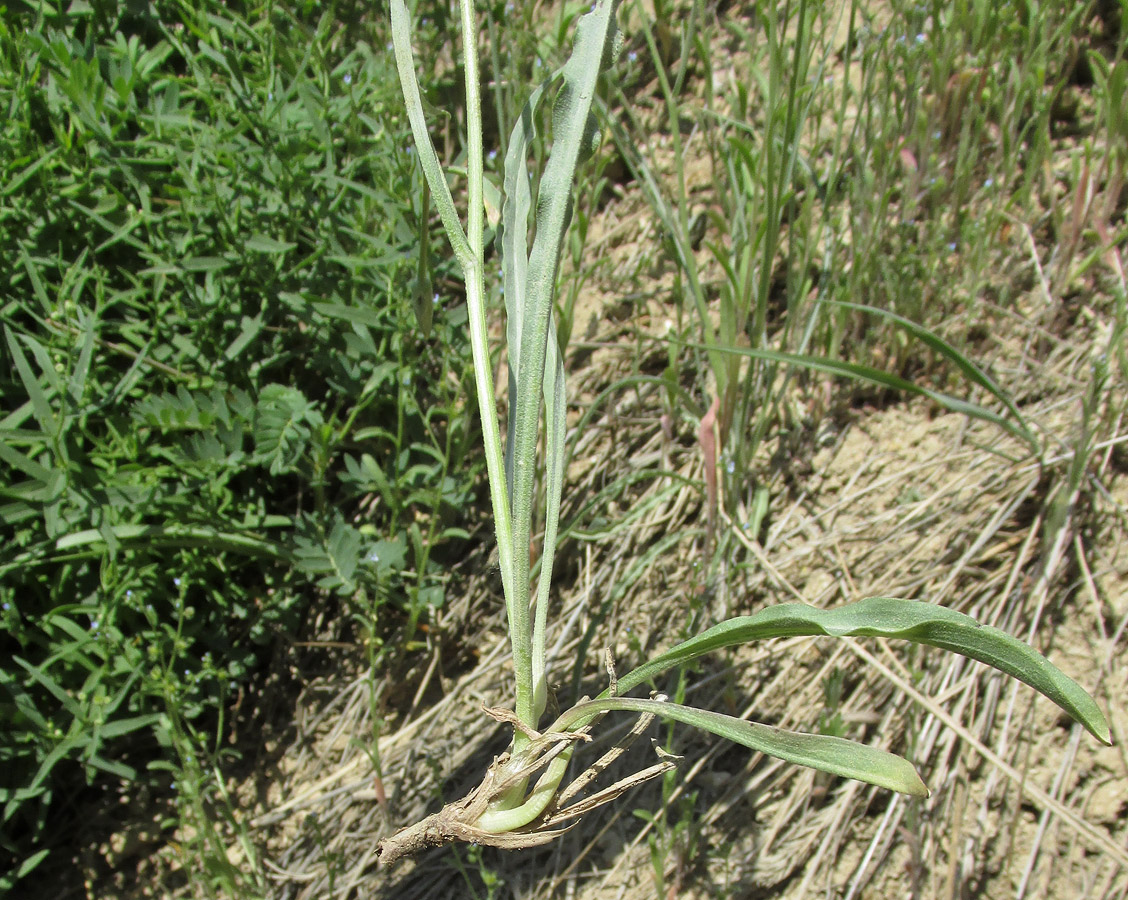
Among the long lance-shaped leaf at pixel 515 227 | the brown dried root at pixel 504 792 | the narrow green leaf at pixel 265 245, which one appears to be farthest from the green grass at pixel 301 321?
the brown dried root at pixel 504 792

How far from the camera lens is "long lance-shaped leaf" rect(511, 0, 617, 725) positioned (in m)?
1.06

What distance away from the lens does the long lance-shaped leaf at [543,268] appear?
106cm

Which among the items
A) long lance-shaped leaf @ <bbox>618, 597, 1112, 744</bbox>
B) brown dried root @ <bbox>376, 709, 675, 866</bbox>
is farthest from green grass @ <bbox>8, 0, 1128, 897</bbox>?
long lance-shaped leaf @ <bbox>618, 597, 1112, 744</bbox>

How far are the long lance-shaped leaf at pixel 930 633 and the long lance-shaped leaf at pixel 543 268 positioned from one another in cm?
25

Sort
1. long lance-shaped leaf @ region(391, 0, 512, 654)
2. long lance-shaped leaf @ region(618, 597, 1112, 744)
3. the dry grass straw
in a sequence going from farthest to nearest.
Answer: the dry grass straw, long lance-shaped leaf @ region(391, 0, 512, 654), long lance-shaped leaf @ region(618, 597, 1112, 744)

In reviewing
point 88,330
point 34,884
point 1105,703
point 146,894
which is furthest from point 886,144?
point 34,884

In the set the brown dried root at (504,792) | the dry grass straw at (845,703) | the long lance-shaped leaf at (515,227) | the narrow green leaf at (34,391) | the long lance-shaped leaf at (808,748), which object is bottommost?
the dry grass straw at (845,703)

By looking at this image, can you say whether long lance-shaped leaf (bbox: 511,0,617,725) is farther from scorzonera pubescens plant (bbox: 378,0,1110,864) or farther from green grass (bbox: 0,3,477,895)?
green grass (bbox: 0,3,477,895)

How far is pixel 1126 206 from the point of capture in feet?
6.79

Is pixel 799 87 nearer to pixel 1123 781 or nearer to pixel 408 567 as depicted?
pixel 408 567

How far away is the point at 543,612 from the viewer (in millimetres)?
1102

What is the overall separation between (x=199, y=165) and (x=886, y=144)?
5.30 ft

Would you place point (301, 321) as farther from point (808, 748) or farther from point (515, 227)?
point (808, 748)

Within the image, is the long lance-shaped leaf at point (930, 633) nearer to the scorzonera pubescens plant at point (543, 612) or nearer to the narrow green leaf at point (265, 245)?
the scorzonera pubescens plant at point (543, 612)
